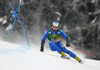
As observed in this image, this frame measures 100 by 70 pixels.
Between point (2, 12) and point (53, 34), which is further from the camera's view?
point (2, 12)

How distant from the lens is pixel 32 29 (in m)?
16.2

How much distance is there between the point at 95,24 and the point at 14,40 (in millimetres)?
10473

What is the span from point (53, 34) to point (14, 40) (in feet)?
42.1

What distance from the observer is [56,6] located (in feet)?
48.7

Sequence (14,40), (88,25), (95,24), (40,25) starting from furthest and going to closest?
1. (14,40)
2. (40,25)
3. (88,25)
4. (95,24)

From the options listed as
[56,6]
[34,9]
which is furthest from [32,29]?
[56,6]

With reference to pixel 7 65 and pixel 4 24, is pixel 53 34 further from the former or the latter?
pixel 4 24

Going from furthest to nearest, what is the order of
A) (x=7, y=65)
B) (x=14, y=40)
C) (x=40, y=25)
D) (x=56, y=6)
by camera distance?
(x=14, y=40) → (x=40, y=25) → (x=56, y=6) → (x=7, y=65)

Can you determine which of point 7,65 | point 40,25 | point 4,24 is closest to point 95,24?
point 7,65

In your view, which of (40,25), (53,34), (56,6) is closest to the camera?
(53,34)

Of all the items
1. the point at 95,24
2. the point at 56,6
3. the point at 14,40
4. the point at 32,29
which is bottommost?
the point at 14,40

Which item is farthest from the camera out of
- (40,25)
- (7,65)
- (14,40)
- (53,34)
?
(14,40)

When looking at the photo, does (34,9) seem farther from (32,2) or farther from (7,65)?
(7,65)

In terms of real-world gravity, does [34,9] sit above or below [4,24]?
above
